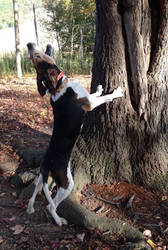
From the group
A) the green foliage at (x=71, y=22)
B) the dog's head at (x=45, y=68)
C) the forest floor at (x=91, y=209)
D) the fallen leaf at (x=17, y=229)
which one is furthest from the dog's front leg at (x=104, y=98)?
the green foliage at (x=71, y=22)

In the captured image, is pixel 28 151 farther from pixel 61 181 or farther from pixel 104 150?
pixel 61 181

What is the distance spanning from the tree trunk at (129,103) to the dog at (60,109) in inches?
20.3

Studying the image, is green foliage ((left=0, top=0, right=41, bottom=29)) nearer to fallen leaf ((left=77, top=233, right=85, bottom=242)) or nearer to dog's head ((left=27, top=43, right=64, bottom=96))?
dog's head ((left=27, top=43, right=64, bottom=96))

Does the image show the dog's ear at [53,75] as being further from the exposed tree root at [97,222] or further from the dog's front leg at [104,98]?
the exposed tree root at [97,222]

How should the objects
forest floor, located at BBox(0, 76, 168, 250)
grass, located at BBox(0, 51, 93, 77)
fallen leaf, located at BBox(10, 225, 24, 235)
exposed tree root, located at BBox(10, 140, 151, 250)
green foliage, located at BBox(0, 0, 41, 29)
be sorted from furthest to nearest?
green foliage, located at BBox(0, 0, 41, 29), grass, located at BBox(0, 51, 93, 77), fallen leaf, located at BBox(10, 225, 24, 235), forest floor, located at BBox(0, 76, 168, 250), exposed tree root, located at BBox(10, 140, 151, 250)

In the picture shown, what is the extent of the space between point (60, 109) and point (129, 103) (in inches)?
43.7

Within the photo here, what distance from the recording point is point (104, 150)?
11.9ft

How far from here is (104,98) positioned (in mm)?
2906

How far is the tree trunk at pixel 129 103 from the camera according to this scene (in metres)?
3.06

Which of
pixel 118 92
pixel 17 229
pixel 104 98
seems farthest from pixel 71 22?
pixel 17 229

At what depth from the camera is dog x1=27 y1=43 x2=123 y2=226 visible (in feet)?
8.00

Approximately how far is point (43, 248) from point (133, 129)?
189cm

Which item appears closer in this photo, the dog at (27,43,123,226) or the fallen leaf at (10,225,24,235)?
the dog at (27,43,123,226)

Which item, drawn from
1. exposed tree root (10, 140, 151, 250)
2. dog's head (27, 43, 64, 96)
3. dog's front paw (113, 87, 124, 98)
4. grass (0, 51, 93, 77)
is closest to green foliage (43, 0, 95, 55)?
grass (0, 51, 93, 77)
